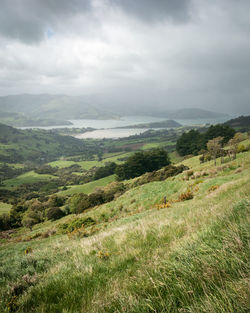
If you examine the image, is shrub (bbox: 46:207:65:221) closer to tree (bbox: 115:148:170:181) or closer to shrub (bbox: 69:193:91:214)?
shrub (bbox: 69:193:91:214)

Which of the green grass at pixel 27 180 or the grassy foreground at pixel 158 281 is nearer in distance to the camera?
the grassy foreground at pixel 158 281

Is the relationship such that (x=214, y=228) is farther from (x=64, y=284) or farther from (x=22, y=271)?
(x=22, y=271)

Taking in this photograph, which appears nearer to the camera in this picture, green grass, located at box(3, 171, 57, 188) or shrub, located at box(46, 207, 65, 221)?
shrub, located at box(46, 207, 65, 221)

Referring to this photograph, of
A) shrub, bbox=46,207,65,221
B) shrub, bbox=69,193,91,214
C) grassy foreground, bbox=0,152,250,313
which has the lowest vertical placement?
shrub, bbox=46,207,65,221

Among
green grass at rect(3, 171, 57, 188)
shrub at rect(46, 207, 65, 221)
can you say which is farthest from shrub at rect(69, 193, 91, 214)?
green grass at rect(3, 171, 57, 188)

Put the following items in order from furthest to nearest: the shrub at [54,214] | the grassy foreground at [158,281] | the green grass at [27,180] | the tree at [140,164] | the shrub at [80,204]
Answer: the green grass at [27,180], the tree at [140,164], the shrub at [54,214], the shrub at [80,204], the grassy foreground at [158,281]

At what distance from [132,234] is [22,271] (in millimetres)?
3019

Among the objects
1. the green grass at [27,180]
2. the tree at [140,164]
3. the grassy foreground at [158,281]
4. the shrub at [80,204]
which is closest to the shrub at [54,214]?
the shrub at [80,204]

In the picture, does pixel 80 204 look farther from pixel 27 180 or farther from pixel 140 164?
pixel 27 180

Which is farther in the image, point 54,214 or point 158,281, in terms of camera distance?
point 54,214

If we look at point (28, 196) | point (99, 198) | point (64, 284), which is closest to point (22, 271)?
point (64, 284)

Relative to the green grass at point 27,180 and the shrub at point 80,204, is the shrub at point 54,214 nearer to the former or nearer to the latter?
the shrub at point 80,204

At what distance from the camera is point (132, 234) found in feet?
17.9

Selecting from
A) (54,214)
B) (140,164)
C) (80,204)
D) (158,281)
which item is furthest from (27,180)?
(158,281)
